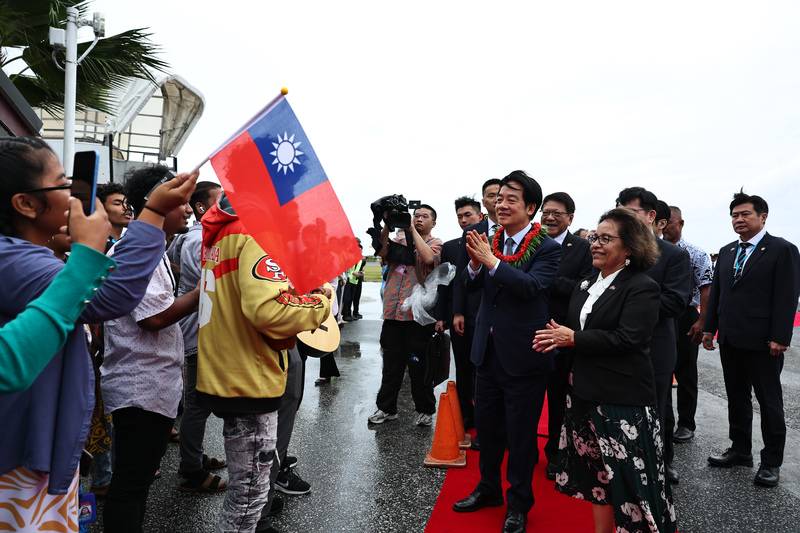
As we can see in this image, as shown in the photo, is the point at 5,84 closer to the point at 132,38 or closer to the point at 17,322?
the point at 132,38

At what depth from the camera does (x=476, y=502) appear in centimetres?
340

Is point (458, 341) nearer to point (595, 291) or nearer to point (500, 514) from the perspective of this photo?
point (500, 514)

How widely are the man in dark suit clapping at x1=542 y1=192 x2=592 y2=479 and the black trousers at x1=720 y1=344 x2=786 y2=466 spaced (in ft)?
4.58

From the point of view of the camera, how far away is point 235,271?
2385 millimetres

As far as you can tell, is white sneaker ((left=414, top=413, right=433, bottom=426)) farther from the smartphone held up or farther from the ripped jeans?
the smartphone held up

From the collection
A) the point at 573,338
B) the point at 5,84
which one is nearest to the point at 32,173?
the point at 573,338

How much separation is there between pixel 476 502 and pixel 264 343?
1.86m

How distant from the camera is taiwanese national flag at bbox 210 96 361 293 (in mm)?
2104

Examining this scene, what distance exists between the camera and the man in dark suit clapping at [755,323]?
409cm

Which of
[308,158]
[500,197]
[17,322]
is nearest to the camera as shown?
[17,322]

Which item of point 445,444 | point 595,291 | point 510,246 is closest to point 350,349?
point 445,444

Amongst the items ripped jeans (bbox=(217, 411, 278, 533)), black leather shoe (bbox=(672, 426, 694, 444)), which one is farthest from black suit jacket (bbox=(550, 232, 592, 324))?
ripped jeans (bbox=(217, 411, 278, 533))

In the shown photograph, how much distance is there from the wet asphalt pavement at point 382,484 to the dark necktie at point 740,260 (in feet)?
5.12

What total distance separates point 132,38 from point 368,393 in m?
7.61
